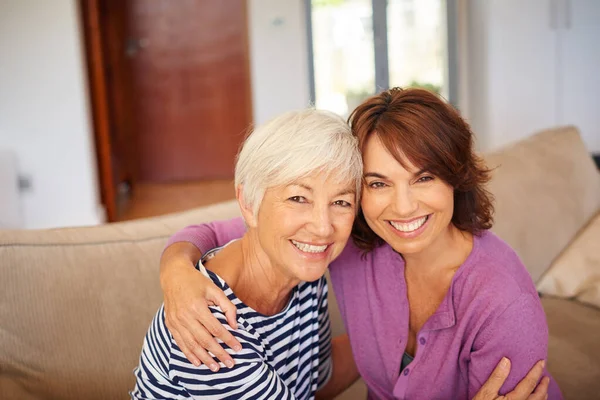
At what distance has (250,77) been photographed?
20.6 feet

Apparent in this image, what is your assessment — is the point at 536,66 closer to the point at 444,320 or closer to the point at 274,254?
the point at 444,320

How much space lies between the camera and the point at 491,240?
4.44ft

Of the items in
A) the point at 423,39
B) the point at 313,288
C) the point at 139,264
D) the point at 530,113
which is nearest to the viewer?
the point at 313,288

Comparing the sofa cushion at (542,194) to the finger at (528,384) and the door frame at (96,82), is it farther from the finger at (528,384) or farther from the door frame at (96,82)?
the door frame at (96,82)

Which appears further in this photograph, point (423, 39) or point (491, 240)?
point (423, 39)

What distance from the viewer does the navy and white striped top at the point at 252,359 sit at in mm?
1109

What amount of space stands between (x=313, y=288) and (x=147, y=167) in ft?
17.7

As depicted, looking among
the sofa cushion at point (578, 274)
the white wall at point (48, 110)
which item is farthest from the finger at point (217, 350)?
the white wall at point (48, 110)

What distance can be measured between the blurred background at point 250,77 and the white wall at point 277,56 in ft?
0.04

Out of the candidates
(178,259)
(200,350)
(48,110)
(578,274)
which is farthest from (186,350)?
(48,110)

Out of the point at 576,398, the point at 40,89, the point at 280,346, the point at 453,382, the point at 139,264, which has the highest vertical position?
the point at 40,89

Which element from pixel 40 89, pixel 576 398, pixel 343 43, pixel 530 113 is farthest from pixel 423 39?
pixel 576 398

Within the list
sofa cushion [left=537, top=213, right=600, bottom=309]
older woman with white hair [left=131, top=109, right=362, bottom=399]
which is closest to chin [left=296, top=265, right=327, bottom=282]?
older woman with white hair [left=131, top=109, right=362, bottom=399]

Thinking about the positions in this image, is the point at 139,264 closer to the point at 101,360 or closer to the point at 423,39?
the point at 101,360
